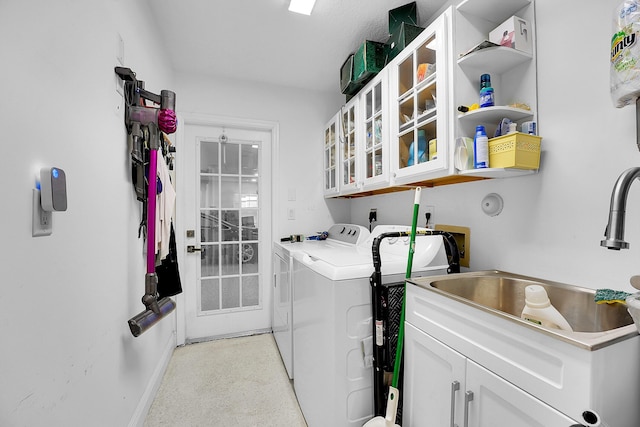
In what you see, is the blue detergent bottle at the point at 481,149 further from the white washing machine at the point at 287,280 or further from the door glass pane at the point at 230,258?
the door glass pane at the point at 230,258

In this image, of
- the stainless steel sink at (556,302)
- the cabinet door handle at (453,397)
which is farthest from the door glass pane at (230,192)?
the cabinet door handle at (453,397)

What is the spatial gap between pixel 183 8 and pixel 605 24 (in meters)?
2.29

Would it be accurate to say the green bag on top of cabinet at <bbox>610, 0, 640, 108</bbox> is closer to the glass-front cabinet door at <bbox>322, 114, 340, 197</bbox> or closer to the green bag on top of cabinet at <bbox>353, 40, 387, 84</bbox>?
the green bag on top of cabinet at <bbox>353, 40, 387, 84</bbox>

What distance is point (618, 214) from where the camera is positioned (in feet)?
2.28

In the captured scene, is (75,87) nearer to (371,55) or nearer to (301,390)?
(371,55)

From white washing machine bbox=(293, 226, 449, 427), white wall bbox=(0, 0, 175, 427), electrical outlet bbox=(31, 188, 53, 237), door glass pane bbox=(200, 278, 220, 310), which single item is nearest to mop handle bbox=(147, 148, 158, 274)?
white wall bbox=(0, 0, 175, 427)

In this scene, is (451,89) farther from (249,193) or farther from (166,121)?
(249,193)

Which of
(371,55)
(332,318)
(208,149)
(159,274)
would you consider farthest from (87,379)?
(371,55)

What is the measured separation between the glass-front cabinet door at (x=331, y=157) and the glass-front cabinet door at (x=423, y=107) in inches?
38.2

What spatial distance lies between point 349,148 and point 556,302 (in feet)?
5.70

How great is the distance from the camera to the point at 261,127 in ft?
9.30

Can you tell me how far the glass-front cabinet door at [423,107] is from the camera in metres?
1.32

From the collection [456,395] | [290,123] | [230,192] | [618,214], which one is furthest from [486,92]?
[230,192]

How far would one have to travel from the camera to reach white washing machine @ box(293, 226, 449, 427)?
127cm
